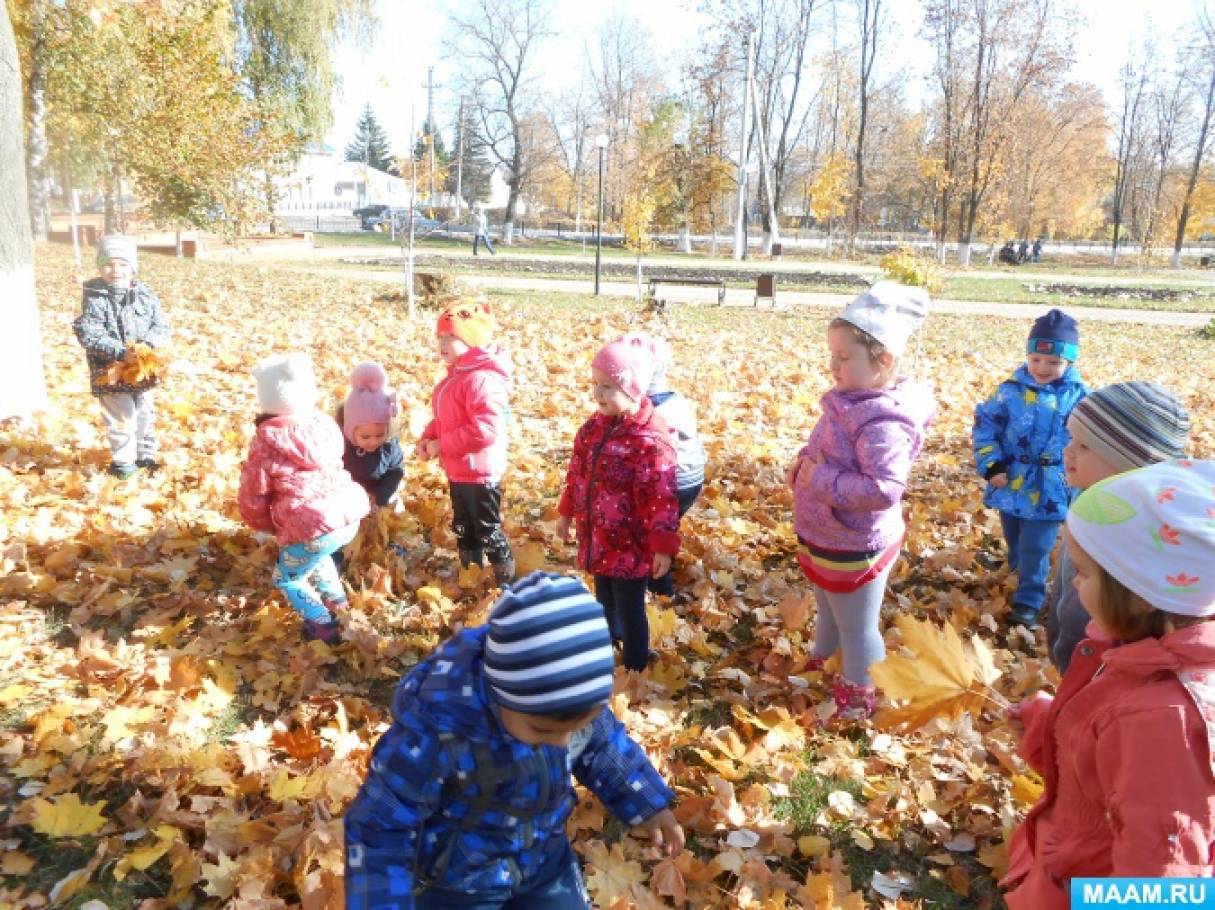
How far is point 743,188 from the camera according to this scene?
3869cm

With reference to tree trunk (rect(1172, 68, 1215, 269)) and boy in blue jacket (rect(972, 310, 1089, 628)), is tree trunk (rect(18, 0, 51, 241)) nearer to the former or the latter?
boy in blue jacket (rect(972, 310, 1089, 628))

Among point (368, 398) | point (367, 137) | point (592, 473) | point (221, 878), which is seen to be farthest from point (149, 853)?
point (367, 137)

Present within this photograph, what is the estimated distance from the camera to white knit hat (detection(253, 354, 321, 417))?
3.68 metres

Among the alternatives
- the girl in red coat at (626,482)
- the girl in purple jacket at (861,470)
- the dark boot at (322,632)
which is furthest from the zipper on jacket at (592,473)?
the dark boot at (322,632)

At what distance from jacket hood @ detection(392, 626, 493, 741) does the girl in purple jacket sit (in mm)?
1767

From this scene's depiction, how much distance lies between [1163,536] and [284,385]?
322 cm

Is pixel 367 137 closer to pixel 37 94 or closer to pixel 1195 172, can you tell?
pixel 37 94

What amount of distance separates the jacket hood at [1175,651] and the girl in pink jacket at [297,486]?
3.05 meters

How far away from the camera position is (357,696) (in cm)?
356

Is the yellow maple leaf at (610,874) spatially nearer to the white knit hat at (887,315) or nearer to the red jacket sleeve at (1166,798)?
the red jacket sleeve at (1166,798)

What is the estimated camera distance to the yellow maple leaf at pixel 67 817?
2.70 metres

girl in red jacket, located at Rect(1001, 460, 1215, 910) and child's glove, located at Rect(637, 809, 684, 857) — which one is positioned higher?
girl in red jacket, located at Rect(1001, 460, 1215, 910)

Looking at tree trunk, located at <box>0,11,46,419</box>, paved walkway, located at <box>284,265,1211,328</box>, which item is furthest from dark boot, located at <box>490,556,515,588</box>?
paved walkway, located at <box>284,265,1211,328</box>

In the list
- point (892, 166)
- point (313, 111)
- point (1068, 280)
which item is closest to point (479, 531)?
point (313, 111)
